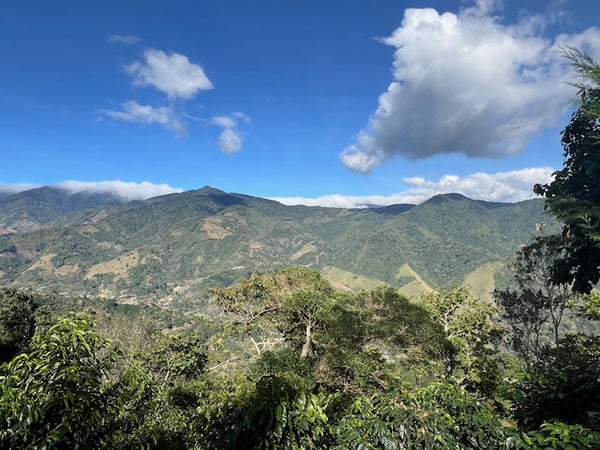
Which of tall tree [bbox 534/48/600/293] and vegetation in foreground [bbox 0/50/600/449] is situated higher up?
tall tree [bbox 534/48/600/293]

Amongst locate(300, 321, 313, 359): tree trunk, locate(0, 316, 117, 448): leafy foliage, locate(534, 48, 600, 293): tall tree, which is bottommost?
locate(300, 321, 313, 359): tree trunk

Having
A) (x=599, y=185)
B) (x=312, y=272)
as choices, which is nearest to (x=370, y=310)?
(x=312, y=272)

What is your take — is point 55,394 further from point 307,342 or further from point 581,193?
point 581,193

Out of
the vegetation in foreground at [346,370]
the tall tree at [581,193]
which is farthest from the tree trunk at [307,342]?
the tall tree at [581,193]

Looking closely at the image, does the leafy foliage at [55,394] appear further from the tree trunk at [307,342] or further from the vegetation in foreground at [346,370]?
the tree trunk at [307,342]

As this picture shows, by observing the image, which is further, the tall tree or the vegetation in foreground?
the tall tree

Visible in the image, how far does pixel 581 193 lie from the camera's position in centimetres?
1923

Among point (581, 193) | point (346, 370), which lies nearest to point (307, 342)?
point (346, 370)

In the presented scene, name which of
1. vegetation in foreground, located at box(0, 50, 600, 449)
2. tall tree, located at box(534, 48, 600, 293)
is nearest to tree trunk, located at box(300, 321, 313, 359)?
vegetation in foreground, located at box(0, 50, 600, 449)

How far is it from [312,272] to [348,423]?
22635 millimetres

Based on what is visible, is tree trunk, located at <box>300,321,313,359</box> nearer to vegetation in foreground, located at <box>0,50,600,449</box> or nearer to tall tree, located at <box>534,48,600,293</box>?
vegetation in foreground, located at <box>0,50,600,449</box>

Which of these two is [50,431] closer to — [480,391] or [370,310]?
[370,310]

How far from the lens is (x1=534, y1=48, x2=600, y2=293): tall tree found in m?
15.8

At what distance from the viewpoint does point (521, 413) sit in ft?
18.8
